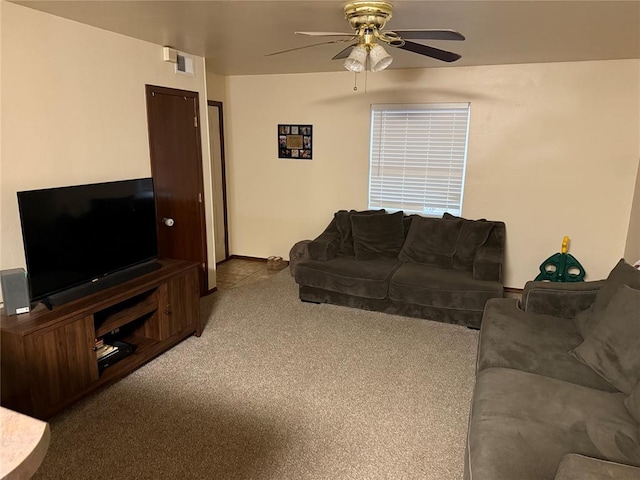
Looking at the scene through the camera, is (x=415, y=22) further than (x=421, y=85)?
No

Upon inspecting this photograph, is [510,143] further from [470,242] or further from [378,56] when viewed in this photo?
[378,56]

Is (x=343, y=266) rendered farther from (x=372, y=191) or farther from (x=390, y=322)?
(x=372, y=191)

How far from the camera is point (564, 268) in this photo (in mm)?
4383

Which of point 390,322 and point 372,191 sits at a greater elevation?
point 372,191

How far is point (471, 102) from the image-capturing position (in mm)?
4527

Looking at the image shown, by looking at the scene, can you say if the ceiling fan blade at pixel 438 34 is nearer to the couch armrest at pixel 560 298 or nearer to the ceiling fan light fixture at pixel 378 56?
the ceiling fan light fixture at pixel 378 56

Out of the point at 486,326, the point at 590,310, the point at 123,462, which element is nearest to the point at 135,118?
the point at 123,462

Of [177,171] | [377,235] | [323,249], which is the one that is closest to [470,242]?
[377,235]

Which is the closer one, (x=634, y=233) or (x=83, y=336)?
(x=83, y=336)

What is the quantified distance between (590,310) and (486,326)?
0.62 metres

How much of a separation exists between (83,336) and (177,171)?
6.06 ft

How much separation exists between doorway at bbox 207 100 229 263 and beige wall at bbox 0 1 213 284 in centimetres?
166

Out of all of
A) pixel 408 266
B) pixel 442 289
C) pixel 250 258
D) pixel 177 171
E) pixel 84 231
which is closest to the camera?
pixel 84 231

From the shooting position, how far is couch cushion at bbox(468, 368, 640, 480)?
1585 mm
